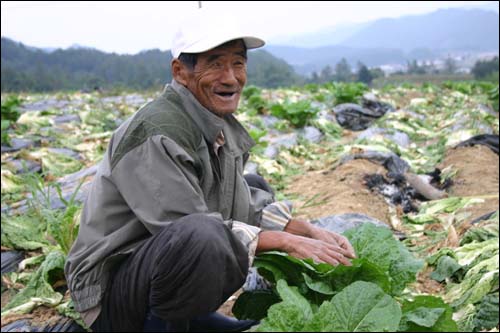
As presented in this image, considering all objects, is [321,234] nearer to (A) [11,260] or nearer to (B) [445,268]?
(B) [445,268]

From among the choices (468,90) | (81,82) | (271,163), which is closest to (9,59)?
(81,82)

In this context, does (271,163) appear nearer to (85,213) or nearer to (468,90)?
(85,213)

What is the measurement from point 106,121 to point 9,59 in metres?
64.5

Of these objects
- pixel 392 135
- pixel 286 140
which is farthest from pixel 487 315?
pixel 392 135

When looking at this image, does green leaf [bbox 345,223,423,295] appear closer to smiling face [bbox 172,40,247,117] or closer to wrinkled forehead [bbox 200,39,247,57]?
smiling face [bbox 172,40,247,117]

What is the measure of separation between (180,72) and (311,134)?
601cm

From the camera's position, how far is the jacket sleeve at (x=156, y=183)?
70.1 inches

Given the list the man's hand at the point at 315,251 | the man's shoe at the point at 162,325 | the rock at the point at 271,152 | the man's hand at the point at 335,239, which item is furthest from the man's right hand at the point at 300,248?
the rock at the point at 271,152

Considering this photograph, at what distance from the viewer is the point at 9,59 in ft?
215

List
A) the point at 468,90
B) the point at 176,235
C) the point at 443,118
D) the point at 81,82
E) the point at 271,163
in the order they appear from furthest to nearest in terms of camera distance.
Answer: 1. the point at 81,82
2. the point at 468,90
3. the point at 443,118
4. the point at 271,163
5. the point at 176,235

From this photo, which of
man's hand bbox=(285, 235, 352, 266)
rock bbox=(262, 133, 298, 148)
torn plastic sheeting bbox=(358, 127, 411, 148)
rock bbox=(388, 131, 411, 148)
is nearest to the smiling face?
man's hand bbox=(285, 235, 352, 266)

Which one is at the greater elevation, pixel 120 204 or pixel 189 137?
pixel 189 137

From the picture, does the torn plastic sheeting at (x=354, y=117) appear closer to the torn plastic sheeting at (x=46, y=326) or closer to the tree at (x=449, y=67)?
the torn plastic sheeting at (x=46, y=326)

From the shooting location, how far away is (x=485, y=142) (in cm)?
605
